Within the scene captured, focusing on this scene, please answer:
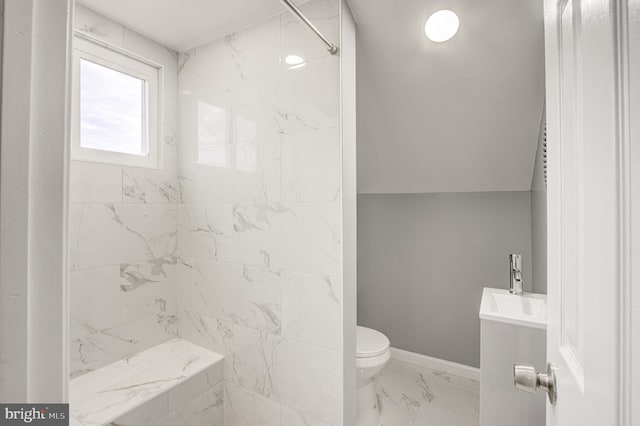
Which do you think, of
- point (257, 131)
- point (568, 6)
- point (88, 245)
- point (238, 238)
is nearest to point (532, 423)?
point (568, 6)

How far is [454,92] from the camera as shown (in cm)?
170

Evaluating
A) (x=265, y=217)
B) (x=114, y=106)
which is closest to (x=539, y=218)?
(x=265, y=217)

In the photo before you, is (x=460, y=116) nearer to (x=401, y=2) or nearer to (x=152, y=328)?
(x=401, y=2)

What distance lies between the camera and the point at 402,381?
236 cm

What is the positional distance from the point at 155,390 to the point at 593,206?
1882 millimetres

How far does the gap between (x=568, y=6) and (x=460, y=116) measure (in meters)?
1.27

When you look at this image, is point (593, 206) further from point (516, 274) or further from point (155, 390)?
point (155, 390)

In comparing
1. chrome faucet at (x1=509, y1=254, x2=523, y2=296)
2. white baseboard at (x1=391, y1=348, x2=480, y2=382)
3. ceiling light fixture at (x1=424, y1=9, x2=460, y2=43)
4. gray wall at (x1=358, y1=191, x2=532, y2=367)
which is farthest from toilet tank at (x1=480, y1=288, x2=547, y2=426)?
ceiling light fixture at (x1=424, y1=9, x2=460, y2=43)

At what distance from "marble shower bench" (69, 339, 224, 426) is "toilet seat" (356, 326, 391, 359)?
844 millimetres

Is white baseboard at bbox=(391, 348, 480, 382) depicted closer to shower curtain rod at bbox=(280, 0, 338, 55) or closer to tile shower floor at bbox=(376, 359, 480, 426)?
tile shower floor at bbox=(376, 359, 480, 426)

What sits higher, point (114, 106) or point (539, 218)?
point (114, 106)

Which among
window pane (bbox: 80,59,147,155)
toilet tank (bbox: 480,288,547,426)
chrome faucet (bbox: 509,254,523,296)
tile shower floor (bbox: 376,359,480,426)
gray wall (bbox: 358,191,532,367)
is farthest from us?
gray wall (bbox: 358,191,532,367)

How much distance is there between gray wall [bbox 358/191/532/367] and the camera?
2.29 metres

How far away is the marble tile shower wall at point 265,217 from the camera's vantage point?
1507mm
